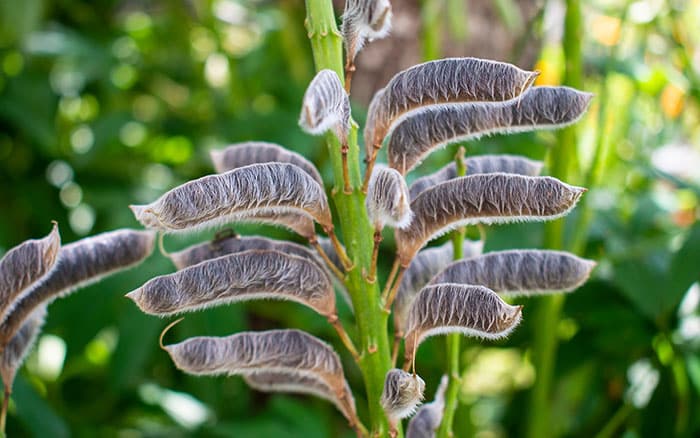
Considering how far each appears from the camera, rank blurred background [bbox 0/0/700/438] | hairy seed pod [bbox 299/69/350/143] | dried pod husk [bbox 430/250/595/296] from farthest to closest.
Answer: blurred background [bbox 0/0/700/438], dried pod husk [bbox 430/250/595/296], hairy seed pod [bbox 299/69/350/143]

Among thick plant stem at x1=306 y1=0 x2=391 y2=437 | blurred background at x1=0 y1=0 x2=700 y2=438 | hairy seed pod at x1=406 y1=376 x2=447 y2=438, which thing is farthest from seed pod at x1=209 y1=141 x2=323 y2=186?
blurred background at x1=0 y1=0 x2=700 y2=438

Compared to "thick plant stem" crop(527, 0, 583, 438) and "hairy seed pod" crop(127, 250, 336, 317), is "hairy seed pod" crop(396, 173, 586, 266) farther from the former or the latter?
"thick plant stem" crop(527, 0, 583, 438)

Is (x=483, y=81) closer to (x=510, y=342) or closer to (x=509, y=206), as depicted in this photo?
(x=509, y=206)

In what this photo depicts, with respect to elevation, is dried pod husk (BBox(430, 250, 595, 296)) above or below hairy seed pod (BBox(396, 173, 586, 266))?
below

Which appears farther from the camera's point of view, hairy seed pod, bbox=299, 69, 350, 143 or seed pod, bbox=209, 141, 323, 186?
seed pod, bbox=209, 141, 323, 186

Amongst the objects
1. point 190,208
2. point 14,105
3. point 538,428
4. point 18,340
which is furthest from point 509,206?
point 14,105

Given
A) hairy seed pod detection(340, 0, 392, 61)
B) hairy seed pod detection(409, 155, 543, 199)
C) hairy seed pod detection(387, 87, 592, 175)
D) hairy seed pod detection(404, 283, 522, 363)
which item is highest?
hairy seed pod detection(340, 0, 392, 61)

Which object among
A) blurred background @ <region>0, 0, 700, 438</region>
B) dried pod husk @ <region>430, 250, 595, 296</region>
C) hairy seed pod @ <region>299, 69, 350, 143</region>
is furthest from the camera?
blurred background @ <region>0, 0, 700, 438</region>

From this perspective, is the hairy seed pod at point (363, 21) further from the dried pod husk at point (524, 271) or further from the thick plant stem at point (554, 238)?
the thick plant stem at point (554, 238)
